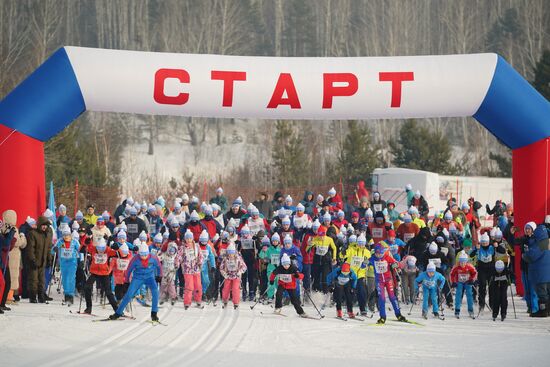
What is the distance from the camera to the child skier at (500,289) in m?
16.5

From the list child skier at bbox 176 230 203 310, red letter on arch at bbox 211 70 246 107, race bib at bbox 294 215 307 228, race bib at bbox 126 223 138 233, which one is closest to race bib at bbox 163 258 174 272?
child skier at bbox 176 230 203 310

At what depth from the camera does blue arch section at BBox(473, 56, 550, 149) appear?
17.6m

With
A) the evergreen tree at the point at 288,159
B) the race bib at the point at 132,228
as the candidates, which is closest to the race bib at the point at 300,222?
the race bib at the point at 132,228

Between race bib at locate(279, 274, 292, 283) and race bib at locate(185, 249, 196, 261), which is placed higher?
race bib at locate(185, 249, 196, 261)

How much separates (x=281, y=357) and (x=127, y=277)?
14.8 feet

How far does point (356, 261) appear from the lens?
17.0m

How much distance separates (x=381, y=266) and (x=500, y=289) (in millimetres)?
2102

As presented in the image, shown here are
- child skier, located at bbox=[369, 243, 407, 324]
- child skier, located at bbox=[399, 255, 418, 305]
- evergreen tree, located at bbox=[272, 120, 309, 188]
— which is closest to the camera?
child skier, located at bbox=[369, 243, 407, 324]

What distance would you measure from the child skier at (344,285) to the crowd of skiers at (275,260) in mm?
17

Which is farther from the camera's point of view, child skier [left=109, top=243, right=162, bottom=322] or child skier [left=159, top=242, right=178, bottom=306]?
child skier [left=159, top=242, right=178, bottom=306]

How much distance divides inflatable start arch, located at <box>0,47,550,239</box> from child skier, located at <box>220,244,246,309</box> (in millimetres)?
2600

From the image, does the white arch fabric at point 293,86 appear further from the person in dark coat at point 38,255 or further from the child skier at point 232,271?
the child skier at point 232,271

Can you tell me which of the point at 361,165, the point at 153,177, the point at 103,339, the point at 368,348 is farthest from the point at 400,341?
the point at 153,177

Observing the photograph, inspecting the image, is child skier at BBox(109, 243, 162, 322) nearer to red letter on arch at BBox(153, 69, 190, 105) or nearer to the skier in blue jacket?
red letter on arch at BBox(153, 69, 190, 105)
